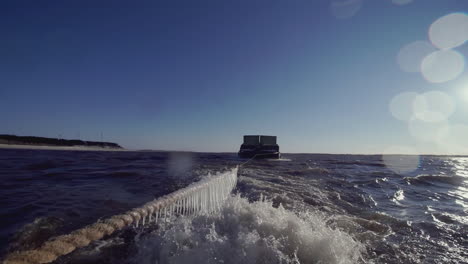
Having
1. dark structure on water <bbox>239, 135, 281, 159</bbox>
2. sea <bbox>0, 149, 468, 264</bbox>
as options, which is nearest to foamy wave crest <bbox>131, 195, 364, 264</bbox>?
sea <bbox>0, 149, 468, 264</bbox>

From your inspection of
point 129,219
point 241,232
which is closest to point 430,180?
point 241,232

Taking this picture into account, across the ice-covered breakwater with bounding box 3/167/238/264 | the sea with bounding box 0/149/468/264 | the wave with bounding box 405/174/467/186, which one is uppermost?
the ice-covered breakwater with bounding box 3/167/238/264

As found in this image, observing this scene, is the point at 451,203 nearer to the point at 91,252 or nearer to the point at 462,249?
the point at 462,249

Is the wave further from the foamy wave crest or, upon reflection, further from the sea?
the foamy wave crest

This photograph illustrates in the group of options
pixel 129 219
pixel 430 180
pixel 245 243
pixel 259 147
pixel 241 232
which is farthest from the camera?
pixel 259 147

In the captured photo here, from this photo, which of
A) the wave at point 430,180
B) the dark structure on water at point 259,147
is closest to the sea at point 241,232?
the wave at point 430,180

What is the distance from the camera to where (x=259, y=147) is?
49250 mm

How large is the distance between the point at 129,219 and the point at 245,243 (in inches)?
77.2

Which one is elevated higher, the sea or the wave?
the sea

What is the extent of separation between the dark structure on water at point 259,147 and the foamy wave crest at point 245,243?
125 feet

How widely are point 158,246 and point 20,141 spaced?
116518mm

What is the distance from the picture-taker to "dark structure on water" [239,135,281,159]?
4622 cm

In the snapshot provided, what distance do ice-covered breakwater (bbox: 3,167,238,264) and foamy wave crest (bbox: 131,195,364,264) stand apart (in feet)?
1.67

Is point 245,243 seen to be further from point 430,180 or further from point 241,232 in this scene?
point 430,180
